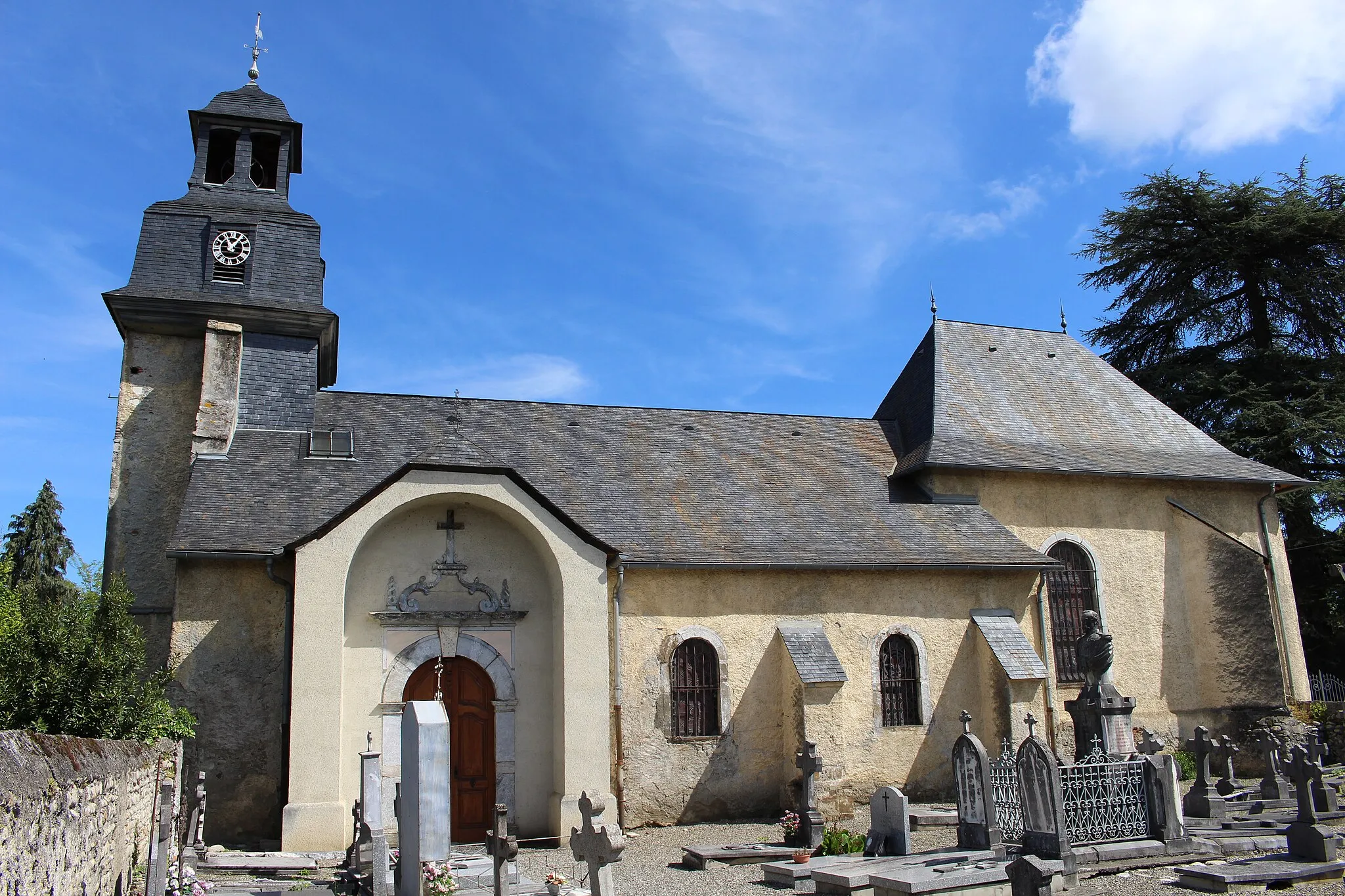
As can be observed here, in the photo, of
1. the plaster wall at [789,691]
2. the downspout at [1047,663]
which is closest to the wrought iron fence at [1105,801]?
the plaster wall at [789,691]

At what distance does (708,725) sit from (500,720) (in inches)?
126

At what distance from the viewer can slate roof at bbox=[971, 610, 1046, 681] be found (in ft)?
52.2

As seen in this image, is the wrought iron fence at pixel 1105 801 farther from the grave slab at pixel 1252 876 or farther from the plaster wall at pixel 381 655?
Result: the plaster wall at pixel 381 655

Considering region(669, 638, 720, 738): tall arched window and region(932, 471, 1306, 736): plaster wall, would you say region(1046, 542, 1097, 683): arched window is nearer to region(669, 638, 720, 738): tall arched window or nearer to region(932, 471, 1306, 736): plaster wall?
region(932, 471, 1306, 736): plaster wall

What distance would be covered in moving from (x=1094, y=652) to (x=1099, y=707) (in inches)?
32.4

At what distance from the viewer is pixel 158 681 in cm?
1099

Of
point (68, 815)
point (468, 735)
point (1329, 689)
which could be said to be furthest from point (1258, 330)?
A: point (68, 815)

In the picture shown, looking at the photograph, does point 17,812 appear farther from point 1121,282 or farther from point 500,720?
point 1121,282

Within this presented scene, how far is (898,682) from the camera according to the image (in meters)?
16.2

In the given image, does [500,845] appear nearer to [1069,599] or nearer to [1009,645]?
[1009,645]

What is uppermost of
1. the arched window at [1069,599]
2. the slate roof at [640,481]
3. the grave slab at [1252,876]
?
the slate roof at [640,481]

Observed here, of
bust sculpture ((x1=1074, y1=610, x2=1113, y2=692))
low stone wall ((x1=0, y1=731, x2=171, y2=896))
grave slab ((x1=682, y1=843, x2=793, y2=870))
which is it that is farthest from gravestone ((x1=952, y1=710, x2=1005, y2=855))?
low stone wall ((x1=0, y1=731, x2=171, y2=896))

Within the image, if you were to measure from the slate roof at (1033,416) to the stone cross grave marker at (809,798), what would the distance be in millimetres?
6622

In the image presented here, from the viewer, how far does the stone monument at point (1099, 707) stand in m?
12.7
